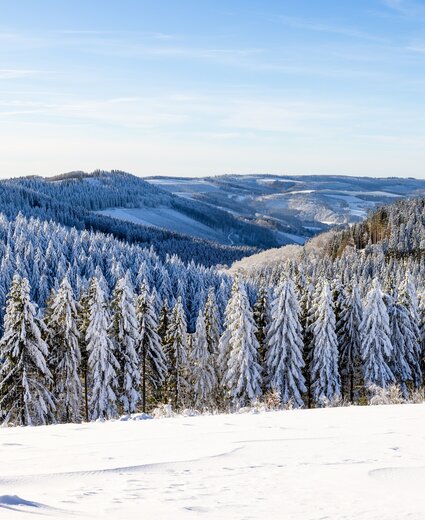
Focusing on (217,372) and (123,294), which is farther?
(217,372)

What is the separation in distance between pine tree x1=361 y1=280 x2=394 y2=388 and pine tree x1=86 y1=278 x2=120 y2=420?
2033 cm

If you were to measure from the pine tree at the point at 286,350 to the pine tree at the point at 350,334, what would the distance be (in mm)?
6581

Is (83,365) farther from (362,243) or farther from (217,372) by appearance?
(362,243)

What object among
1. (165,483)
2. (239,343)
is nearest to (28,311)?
(239,343)

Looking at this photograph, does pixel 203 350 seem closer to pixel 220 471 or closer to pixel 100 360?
pixel 100 360

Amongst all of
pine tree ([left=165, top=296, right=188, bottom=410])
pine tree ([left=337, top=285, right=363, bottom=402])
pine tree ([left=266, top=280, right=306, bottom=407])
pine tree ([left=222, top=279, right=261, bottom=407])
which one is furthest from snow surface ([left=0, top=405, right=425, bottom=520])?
pine tree ([left=337, top=285, right=363, bottom=402])

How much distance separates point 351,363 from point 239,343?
1221 centimetres

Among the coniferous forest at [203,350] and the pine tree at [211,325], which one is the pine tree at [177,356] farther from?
the pine tree at [211,325]

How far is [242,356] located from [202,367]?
21.8ft

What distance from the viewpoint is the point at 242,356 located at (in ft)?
127

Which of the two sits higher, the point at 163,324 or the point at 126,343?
the point at 126,343

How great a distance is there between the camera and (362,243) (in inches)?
6004

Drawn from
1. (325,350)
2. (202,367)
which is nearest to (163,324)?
(202,367)

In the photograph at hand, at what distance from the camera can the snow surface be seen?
21.1 ft
